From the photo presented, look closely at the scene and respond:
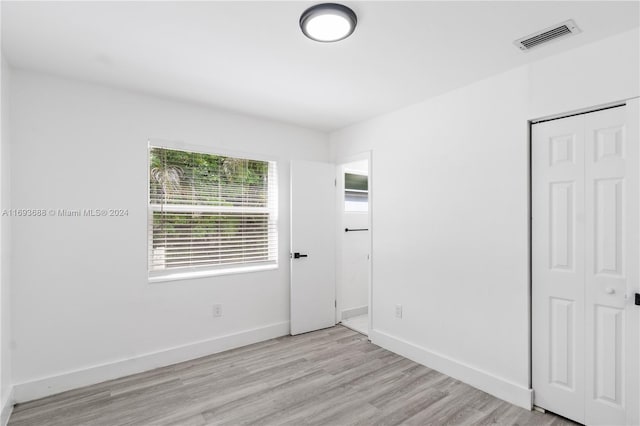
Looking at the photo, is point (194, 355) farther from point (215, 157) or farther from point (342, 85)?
point (342, 85)

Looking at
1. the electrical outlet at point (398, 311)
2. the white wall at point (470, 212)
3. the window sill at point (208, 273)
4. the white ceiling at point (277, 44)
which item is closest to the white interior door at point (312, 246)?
the window sill at point (208, 273)

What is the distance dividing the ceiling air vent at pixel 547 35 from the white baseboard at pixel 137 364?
11.6 feet

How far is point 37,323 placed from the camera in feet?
8.45

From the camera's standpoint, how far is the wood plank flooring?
2.29 metres

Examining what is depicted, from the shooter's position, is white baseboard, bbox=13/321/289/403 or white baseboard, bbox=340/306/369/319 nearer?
white baseboard, bbox=13/321/289/403

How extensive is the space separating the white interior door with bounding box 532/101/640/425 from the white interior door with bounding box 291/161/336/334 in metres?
2.34

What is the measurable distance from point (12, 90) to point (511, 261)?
412 cm

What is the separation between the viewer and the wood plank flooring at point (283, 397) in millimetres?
2285

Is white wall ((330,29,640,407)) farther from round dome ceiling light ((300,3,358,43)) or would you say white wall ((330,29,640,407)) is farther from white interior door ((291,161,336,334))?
round dome ceiling light ((300,3,358,43))

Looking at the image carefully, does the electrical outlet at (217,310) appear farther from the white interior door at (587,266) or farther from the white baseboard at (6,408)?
the white interior door at (587,266)

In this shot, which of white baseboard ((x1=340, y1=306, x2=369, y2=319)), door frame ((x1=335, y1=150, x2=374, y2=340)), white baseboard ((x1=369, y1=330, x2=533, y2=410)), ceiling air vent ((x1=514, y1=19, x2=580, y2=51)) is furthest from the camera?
white baseboard ((x1=340, y1=306, x2=369, y2=319))

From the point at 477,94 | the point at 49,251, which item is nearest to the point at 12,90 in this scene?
the point at 49,251

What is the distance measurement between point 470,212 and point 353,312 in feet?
8.02

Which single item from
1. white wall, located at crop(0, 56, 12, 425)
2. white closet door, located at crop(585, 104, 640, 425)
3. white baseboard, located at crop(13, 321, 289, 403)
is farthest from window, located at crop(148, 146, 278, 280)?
white closet door, located at crop(585, 104, 640, 425)
